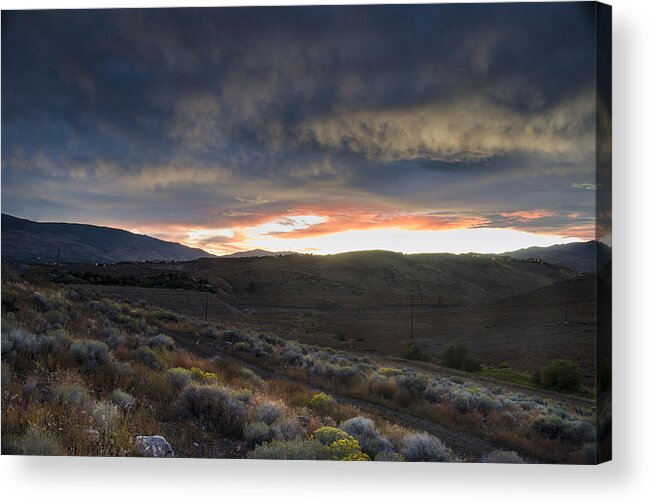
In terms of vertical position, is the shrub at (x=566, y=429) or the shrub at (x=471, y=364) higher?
the shrub at (x=471, y=364)

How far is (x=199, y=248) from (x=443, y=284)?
10.3 feet

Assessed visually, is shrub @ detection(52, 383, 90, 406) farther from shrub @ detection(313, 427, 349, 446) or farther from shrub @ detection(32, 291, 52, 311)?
shrub @ detection(313, 427, 349, 446)

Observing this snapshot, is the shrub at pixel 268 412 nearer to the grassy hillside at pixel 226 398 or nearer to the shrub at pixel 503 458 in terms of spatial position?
the grassy hillside at pixel 226 398

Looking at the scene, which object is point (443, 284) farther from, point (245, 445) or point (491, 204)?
point (245, 445)

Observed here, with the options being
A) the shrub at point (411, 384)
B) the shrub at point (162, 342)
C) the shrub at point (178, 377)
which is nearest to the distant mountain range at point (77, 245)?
the shrub at point (162, 342)

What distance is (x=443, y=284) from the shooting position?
5.94 metres

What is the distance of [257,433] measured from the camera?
5.17 meters

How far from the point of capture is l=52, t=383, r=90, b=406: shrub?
5.00 m

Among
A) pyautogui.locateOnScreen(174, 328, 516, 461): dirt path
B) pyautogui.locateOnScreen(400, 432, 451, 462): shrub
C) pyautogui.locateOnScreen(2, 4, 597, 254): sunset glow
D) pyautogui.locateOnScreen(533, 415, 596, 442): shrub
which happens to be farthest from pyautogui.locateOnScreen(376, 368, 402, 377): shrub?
pyautogui.locateOnScreen(533, 415, 596, 442): shrub

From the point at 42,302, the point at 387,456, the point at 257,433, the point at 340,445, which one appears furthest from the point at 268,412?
the point at 42,302

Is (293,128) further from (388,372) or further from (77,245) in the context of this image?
(388,372)

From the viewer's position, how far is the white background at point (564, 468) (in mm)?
5188

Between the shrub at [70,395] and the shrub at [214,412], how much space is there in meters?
0.96

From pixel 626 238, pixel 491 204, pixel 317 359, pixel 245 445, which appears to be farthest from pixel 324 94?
pixel 245 445
